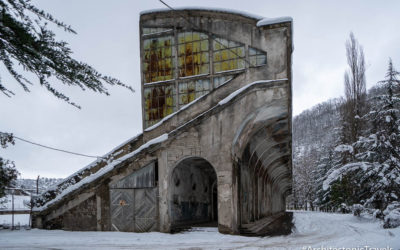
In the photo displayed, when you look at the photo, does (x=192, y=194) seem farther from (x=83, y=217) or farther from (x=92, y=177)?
(x=83, y=217)

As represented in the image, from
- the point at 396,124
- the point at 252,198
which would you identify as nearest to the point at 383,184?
the point at 396,124

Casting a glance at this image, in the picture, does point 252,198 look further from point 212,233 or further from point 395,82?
point 395,82

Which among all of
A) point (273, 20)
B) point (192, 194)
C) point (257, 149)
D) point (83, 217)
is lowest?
point (83, 217)

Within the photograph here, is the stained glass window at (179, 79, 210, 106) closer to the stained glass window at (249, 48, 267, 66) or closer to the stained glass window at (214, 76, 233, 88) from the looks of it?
the stained glass window at (214, 76, 233, 88)

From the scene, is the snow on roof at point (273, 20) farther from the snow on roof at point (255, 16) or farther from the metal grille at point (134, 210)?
the metal grille at point (134, 210)

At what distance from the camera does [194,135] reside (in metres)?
14.8

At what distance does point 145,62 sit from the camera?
68.7 feet

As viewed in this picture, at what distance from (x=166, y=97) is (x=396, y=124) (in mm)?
11731

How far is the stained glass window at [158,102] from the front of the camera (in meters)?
20.2

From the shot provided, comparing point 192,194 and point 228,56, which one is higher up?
point 228,56

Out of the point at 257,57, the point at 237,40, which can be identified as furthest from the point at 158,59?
the point at 257,57

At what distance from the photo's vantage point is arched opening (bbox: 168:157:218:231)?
1629cm

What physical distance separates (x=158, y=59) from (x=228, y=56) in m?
4.20

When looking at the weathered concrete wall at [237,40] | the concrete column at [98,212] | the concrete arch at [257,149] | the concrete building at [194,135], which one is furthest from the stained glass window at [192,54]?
the concrete column at [98,212]
